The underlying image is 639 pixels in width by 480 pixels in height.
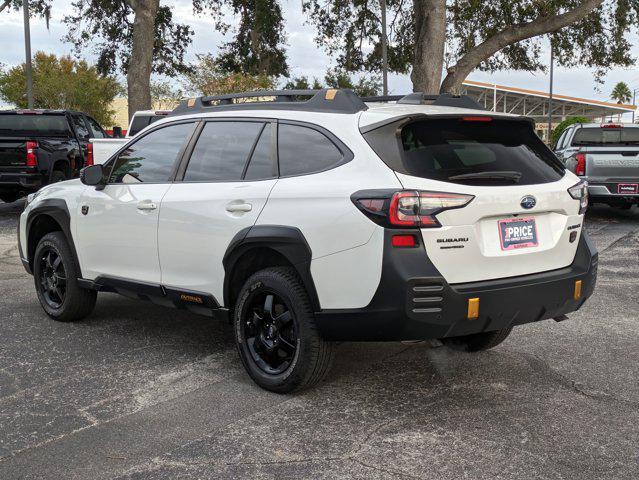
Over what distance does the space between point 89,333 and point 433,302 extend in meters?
3.27

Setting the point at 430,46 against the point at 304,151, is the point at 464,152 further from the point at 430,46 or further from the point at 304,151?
the point at 430,46

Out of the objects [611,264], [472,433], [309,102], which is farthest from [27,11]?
[472,433]

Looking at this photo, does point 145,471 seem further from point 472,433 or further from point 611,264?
point 611,264

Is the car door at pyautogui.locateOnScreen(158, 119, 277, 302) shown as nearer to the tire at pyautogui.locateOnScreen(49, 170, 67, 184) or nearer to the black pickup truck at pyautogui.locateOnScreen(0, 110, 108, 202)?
the black pickup truck at pyautogui.locateOnScreen(0, 110, 108, 202)

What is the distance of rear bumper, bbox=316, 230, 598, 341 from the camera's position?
393cm

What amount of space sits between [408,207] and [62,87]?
58.8 m

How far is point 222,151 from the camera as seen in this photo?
5078 millimetres

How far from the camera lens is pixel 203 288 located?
5.00 metres

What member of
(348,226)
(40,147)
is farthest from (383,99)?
(40,147)

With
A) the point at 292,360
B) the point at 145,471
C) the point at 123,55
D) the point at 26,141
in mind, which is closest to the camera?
the point at 145,471

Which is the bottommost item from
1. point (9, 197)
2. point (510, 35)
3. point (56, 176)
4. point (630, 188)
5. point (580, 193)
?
point (9, 197)

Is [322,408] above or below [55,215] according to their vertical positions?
below

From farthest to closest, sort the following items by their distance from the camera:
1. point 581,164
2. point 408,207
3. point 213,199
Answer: point 581,164
point 213,199
point 408,207

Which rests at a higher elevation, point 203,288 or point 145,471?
point 203,288
